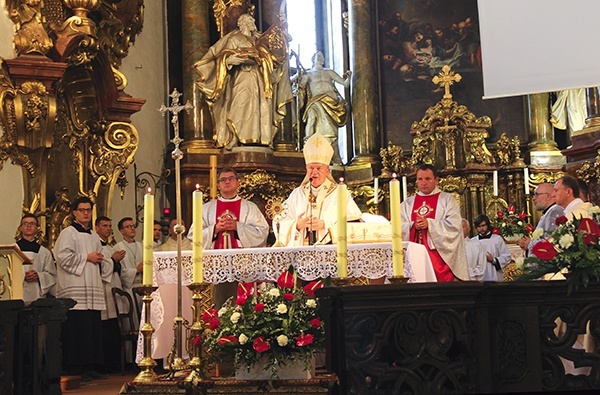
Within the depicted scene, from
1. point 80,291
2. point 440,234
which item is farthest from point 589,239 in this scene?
point 80,291

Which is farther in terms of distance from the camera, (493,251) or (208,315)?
(493,251)

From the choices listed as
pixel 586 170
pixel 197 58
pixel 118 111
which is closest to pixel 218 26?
pixel 197 58

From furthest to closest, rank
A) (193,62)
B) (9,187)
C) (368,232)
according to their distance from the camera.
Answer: (193,62) < (9,187) < (368,232)

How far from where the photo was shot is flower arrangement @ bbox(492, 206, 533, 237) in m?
13.2

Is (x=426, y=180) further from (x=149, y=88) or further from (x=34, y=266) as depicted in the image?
(x=149, y=88)

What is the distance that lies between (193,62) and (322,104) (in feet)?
6.72

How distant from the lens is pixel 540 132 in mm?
14953

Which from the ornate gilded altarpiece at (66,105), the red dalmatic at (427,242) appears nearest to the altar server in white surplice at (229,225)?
the red dalmatic at (427,242)

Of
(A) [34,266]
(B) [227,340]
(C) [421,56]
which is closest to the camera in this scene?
(B) [227,340]

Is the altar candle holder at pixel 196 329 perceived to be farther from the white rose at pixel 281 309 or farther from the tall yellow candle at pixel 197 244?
the white rose at pixel 281 309

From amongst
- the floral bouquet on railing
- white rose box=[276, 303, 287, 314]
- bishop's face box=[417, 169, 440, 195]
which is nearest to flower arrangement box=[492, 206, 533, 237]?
bishop's face box=[417, 169, 440, 195]

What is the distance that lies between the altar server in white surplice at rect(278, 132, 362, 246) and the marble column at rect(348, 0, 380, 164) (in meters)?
6.62

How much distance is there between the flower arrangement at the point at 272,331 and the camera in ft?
20.2

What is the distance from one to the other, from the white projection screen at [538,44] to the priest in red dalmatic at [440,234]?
360 cm
